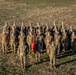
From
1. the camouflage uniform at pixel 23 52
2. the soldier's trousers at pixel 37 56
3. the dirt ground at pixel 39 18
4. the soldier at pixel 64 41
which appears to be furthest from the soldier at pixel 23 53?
the soldier at pixel 64 41

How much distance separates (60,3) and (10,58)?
31080 millimetres

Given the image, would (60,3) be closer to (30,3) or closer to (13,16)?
(30,3)

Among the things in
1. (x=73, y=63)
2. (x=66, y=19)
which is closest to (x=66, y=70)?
(x=73, y=63)

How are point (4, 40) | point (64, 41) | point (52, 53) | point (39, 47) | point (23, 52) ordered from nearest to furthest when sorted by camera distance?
point (23, 52) → point (52, 53) → point (39, 47) → point (4, 40) → point (64, 41)

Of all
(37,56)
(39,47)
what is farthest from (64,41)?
(39,47)

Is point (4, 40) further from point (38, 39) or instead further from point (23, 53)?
point (23, 53)

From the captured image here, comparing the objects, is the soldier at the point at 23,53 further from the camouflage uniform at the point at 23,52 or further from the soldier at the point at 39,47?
the soldier at the point at 39,47

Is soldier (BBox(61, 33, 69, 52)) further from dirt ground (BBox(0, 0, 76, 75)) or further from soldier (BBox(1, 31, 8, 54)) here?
soldier (BBox(1, 31, 8, 54))

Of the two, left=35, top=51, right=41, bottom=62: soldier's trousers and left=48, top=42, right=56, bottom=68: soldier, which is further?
left=35, top=51, right=41, bottom=62: soldier's trousers

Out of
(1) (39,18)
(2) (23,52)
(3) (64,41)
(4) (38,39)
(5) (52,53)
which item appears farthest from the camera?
(1) (39,18)

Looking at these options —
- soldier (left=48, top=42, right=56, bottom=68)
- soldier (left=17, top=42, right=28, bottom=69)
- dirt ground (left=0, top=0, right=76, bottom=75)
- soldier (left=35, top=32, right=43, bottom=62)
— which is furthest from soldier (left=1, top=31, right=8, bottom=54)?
soldier (left=48, top=42, right=56, bottom=68)

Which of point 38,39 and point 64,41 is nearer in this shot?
point 38,39

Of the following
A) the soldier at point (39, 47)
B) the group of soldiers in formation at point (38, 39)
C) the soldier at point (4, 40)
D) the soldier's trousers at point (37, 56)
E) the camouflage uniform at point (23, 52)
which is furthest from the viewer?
the soldier at point (4, 40)

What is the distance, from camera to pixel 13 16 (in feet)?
Answer: 142
